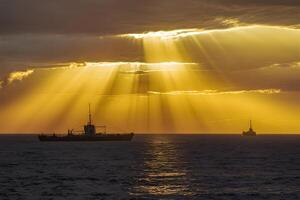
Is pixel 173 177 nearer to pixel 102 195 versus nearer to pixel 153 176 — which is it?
pixel 153 176

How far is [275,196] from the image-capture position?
75250 mm

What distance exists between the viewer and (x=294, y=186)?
8550 centimetres

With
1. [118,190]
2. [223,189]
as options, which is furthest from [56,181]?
[223,189]

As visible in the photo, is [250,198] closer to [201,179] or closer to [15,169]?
[201,179]

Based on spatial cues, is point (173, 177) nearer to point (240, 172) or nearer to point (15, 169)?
point (240, 172)

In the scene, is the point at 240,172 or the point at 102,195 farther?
the point at 240,172

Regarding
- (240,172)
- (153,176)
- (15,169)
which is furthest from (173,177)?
(15,169)

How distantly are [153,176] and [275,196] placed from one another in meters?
33.4

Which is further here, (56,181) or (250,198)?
(56,181)

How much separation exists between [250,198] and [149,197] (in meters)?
12.6

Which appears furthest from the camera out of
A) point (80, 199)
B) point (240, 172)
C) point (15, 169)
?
point (15, 169)

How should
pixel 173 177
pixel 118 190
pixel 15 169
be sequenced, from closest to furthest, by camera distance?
pixel 118 190 < pixel 173 177 < pixel 15 169

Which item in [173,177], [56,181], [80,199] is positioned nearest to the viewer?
[80,199]

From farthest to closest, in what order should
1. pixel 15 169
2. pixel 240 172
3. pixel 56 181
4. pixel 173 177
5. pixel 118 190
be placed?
1. pixel 15 169
2. pixel 240 172
3. pixel 173 177
4. pixel 56 181
5. pixel 118 190
